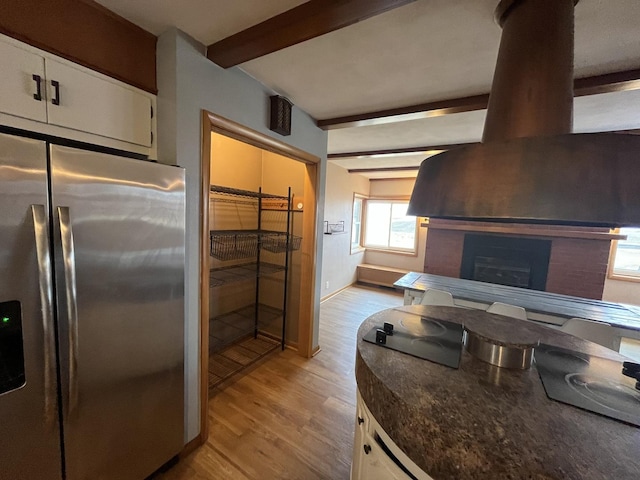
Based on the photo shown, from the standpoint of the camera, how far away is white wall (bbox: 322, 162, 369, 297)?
4.67m

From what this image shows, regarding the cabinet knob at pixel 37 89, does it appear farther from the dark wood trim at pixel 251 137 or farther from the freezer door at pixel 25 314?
the dark wood trim at pixel 251 137

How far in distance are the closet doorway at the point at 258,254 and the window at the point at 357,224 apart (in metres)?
2.92

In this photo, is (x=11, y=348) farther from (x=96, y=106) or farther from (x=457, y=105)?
(x=457, y=105)

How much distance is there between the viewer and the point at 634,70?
4.90 ft

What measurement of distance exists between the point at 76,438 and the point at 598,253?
573 centimetres

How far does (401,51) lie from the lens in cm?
145

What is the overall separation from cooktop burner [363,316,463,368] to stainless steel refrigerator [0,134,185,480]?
113cm

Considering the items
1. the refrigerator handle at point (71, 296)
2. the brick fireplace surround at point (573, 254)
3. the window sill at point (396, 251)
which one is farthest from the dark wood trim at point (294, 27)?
the window sill at point (396, 251)

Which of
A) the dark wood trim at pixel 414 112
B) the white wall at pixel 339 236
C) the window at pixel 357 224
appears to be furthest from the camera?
the window at pixel 357 224

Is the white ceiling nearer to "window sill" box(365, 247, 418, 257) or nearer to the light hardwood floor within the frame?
the light hardwood floor

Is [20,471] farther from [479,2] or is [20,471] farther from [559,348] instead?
[479,2]

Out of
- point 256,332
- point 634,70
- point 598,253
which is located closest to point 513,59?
point 634,70

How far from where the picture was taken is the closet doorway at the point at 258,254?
2680 mm

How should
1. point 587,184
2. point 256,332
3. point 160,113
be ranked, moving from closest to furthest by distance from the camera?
1. point 587,184
2. point 160,113
3. point 256,332
